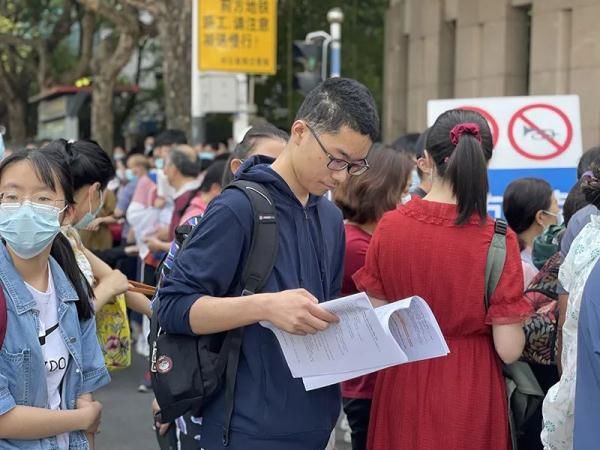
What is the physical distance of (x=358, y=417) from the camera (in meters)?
4.45

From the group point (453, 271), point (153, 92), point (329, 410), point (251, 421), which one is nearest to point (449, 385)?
point (453, 271)

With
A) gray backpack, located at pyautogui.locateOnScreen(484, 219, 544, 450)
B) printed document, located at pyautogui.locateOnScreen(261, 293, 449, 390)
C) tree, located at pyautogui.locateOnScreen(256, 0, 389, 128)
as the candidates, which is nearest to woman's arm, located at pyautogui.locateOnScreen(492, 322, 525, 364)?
gray backpack, located at pyautogui.locateOnScreen(484, 219, 544, 450)

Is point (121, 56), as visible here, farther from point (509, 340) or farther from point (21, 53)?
point (509, 340)

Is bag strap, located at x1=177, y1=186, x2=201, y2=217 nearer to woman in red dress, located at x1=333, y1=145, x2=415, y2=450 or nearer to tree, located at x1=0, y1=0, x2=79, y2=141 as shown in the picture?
woman in red dress, located at x1=333, y1=145, x2=415, y2=450

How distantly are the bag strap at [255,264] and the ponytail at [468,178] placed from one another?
2.81 feet

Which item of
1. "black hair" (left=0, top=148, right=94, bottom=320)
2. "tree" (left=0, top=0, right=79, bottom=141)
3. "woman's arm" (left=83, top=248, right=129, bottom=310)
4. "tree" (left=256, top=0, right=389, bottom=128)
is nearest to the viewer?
"black hair" (left=0, top=148, right=94, bottom=320)

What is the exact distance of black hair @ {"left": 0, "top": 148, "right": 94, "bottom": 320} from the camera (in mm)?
3291

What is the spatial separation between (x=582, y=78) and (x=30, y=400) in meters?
11.7

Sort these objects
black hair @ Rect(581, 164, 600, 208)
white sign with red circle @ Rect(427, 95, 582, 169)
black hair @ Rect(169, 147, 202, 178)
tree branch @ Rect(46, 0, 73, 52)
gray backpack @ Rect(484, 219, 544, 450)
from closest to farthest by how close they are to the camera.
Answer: black hair @ Rect(581, 164, 600, 208) < gray backpack @ Rect(484, 219, 544, 450) < white sign with red circle @ Rect(427, 95, 582, 169) < black hair @ Rect(169, 147, 202, 178) < tree branch @ Rect(46, 0, 73, 52)

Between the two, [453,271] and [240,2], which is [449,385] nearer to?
Answer: [453,271]

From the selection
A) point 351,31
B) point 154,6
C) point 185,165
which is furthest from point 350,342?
point 351,31

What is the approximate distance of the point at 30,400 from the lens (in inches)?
120

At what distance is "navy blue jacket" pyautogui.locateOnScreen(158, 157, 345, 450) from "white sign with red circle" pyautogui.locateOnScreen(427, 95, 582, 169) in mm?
4241

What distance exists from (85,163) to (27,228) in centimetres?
95
